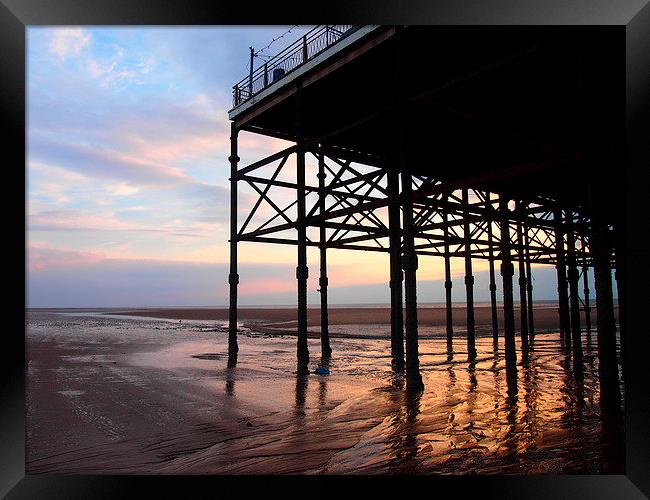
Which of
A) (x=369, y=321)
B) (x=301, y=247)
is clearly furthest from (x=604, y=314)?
(x=369, y=321)

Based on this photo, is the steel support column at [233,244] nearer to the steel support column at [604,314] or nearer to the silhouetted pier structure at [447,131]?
the silhouetted pier structure at [447,131]

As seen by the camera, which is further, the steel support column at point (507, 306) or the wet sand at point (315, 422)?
the steel support column at point (507, 306)

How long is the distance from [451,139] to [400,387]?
6.65 m

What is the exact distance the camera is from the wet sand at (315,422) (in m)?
5.20

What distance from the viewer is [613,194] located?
1259cm


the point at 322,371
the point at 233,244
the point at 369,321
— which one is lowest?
the point at 369,321

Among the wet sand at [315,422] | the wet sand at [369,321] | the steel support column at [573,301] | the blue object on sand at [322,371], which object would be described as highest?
the steel support column at [573,301]

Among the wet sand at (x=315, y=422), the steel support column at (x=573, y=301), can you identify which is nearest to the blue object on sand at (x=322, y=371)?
the wet sand at (x=315, y=422)

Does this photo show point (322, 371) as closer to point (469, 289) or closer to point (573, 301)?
point (469, 289)

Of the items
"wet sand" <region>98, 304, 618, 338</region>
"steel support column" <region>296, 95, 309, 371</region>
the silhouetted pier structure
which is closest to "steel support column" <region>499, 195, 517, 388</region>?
the silhouetted pier structure
